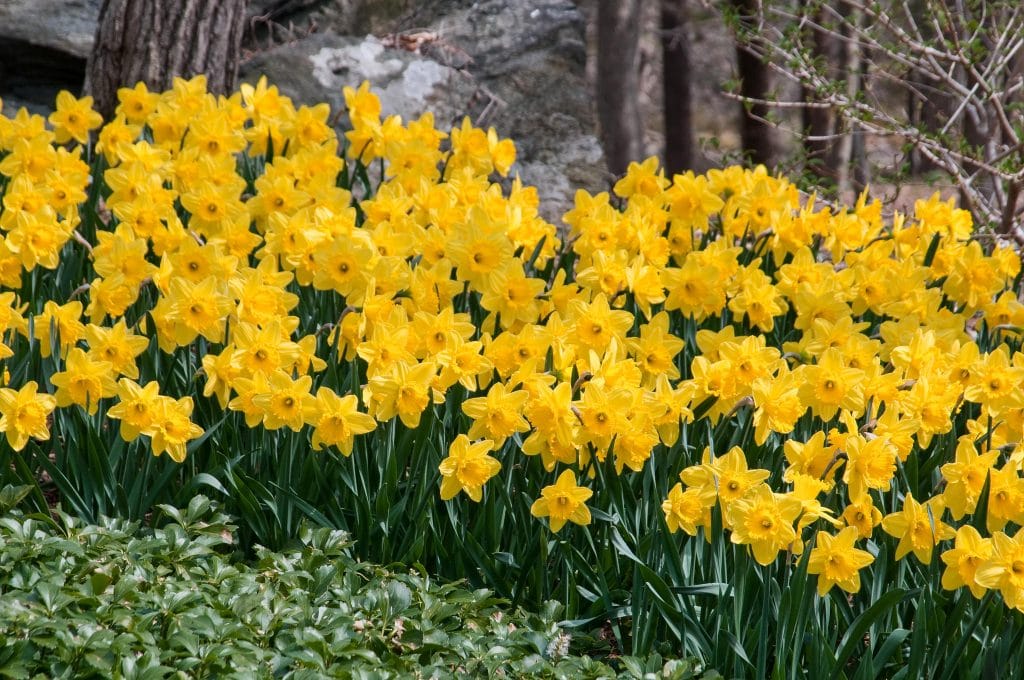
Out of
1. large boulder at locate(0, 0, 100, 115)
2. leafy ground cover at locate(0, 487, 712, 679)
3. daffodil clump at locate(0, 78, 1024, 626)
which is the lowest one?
leafy ground cover at locate(0, 487, 712, 679)

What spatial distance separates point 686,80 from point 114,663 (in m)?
10.6

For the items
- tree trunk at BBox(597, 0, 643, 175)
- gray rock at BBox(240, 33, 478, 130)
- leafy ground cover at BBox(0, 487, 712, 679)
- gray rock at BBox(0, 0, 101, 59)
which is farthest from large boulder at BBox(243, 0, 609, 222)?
tree trunk at BBox(597, 0, 643, 175)

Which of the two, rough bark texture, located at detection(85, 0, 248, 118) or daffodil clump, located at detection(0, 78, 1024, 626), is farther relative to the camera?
rough bark texture, located at detection(85, 0, 248, 118)

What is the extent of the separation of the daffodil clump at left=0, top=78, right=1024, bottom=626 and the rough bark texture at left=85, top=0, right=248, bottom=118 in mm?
1035

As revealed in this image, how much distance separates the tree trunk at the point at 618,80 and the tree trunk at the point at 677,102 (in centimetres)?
87

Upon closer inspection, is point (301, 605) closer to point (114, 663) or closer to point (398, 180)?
Result: point (114, 663)

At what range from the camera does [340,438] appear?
2.41 meters

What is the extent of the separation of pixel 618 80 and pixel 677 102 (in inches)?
52.6

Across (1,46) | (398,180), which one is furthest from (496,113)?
(1,46)

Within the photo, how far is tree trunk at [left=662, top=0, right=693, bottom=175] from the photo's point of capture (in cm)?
1151

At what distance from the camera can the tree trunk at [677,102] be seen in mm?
11508

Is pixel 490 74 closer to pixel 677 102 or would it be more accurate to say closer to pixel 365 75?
pixel 365 75

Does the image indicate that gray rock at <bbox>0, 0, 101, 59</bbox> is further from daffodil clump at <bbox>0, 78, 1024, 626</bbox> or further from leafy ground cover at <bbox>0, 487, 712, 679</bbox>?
leafy ground cover at <bbox>0, 487, 712, 679</bbox>

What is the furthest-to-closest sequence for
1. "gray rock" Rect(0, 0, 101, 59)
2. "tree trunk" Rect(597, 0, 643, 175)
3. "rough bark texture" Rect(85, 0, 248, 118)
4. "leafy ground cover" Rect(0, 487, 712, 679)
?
"tree trunk" Rect(597, 0, 643, 175) < "gray rock" Rect(0, 0, 101, 59) < "rough bark texture" Rect(85, 0, 248, 118) < "leafy ground cover" Rect(0, 487, 712, 679)
